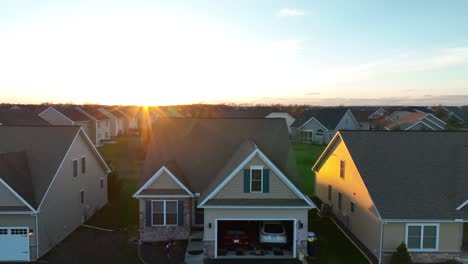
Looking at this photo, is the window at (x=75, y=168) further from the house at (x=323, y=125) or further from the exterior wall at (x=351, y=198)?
the house at (x=323, y=125)

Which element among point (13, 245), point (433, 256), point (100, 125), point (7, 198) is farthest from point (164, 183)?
point (100, 125)

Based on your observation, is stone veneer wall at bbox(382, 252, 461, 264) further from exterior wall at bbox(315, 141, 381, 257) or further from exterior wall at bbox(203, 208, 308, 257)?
exterior wall at bbox(203, 208, 308, 257)

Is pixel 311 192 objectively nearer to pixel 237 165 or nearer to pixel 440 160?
pixel 440 160

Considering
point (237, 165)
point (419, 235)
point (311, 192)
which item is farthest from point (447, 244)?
point (311, 192)

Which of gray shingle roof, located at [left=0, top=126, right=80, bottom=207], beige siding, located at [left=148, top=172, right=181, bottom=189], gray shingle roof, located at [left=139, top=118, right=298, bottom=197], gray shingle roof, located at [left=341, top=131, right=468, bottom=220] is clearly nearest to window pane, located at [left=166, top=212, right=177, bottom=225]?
beige siding, located at [left=148, top=172, right=181, bottom=189]

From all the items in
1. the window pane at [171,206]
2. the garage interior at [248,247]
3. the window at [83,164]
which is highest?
the window at [83,164]

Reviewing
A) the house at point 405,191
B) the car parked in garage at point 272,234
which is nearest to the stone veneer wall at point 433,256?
the house at point 405,191
